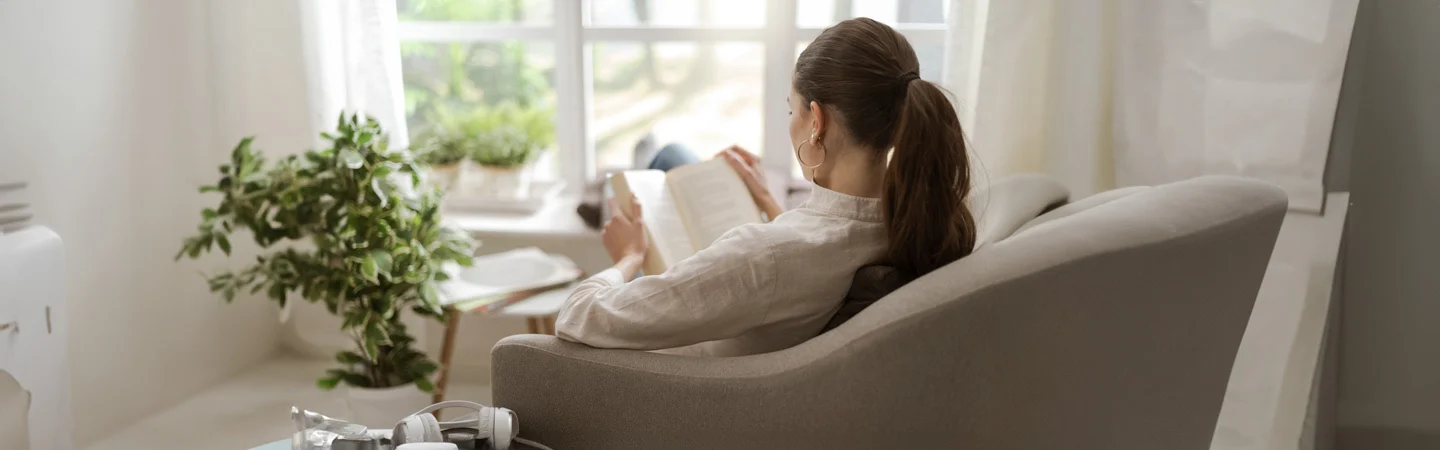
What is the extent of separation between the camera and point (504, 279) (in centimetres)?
237

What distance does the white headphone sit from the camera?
45.4 inches

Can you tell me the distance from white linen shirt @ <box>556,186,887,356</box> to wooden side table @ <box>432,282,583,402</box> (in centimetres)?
92

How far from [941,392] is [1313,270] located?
1245 mm

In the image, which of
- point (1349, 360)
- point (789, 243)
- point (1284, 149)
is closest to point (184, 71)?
point (789, 243)

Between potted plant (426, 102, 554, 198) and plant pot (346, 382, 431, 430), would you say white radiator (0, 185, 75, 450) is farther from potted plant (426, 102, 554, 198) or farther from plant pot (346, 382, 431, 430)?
potted plant (426, 102, 554, 198)

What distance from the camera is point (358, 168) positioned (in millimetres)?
2076

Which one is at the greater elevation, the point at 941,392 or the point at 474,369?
the point at 941,392

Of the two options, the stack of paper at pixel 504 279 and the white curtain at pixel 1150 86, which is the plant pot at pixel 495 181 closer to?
the stack of paper at pixel 504 279

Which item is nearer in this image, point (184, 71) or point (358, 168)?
point (358, 168)

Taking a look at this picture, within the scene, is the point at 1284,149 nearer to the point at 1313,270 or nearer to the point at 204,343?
the point at 1313,270

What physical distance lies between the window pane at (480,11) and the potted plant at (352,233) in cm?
91

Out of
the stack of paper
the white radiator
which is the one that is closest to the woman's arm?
the stack of paper

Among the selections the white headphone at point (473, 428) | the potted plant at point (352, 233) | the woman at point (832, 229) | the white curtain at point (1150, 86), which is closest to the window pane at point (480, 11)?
the potted plant at point (352, 233)

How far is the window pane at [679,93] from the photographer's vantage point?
293cm
